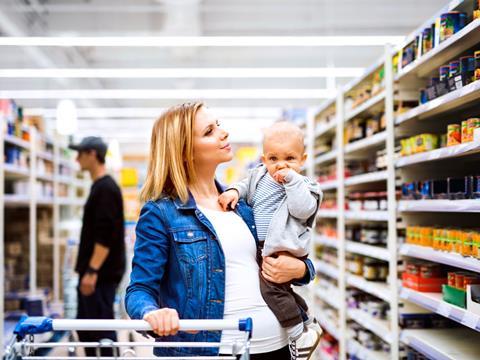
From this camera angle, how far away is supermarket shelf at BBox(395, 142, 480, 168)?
2.68 metres

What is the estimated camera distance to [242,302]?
1.99m

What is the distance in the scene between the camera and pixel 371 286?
4340 millimetres

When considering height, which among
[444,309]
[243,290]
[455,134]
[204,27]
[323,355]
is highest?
[204,27]

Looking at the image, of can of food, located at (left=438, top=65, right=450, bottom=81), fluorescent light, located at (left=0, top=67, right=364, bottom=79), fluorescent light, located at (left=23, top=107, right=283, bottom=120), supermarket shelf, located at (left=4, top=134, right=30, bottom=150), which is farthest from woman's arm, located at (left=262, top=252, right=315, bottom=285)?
fluorescent light, located at (left=23, top=107, right=283, bottom=120)

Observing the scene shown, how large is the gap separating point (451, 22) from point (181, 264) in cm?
200

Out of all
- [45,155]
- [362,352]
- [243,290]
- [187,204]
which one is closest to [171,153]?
[187,204]

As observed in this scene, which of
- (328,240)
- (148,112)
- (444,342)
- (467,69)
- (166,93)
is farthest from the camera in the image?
(148,112)

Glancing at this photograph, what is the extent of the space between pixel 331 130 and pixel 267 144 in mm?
4098

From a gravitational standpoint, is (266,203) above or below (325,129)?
below

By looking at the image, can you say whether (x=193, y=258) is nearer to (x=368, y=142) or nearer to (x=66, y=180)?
(x=368, y=142)

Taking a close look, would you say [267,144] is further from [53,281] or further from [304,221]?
[53,281]

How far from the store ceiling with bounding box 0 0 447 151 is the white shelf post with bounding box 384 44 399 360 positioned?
5.14 metres

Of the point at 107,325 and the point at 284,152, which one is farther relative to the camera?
the point at 284,152

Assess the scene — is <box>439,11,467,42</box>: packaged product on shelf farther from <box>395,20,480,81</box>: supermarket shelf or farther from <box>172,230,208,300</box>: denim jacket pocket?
<box>172,230,208,300</box>: denim jacket pocket
